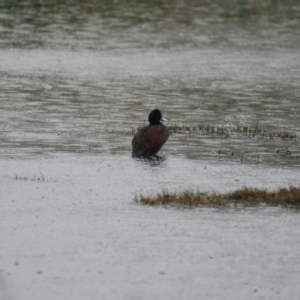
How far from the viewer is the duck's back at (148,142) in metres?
19.2

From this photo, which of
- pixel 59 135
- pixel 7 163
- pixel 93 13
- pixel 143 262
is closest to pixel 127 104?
pixel 59 135

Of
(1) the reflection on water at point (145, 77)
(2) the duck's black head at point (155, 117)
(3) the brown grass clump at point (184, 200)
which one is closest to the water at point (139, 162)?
(1) the reflection on water at point (145, 77)

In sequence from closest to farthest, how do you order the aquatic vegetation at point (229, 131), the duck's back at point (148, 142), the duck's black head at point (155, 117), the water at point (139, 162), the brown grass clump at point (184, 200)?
the water at point (139, 162) < the brown grass clump at point (184, 200) < the duck's back at point (148, 142) < the duck's black head at point (155, 117) < the aquatic vegetation at point (229, 131)

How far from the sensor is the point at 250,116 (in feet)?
85.6

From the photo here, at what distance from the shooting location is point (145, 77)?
114 ft

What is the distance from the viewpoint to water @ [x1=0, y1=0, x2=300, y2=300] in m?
10.8

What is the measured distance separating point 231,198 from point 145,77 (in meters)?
20.4

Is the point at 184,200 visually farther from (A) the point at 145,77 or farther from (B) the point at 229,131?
(A) the point at 145,77

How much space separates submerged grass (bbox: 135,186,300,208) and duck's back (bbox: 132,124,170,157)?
427cm

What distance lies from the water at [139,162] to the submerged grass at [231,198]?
39 cm

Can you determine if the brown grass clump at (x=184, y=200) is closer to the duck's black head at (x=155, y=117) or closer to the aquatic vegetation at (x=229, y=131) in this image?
the duck's black head at (x=155, y=117)

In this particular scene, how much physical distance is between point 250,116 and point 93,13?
1426 inches

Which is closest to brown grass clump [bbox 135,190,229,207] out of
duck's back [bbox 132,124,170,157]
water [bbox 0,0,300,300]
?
water [bbox 0,0,300,300]

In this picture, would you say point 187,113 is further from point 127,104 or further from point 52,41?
point 52,41
